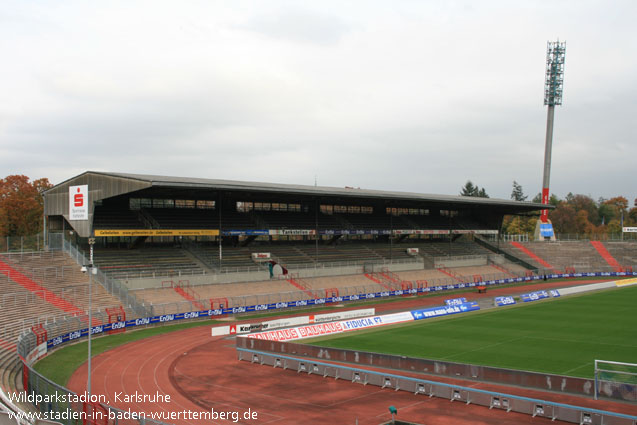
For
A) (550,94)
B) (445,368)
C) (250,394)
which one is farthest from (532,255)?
(250,394)

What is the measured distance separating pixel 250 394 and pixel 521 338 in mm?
19412

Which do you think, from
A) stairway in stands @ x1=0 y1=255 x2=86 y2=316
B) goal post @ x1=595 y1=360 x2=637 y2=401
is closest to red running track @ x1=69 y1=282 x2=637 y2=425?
goal post @ x1=595 y1=360 x2=637 y2=401

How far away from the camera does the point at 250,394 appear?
24.0 m

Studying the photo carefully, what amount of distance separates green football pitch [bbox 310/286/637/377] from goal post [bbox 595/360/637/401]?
12.9ft

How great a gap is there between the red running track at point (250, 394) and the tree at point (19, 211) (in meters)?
54.3

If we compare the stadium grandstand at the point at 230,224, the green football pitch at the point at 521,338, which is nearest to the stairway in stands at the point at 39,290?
the stadium grandstand at the point at 230,224

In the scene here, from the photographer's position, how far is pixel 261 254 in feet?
194

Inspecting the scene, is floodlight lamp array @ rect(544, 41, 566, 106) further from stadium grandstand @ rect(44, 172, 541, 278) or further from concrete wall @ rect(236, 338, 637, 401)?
concrete wall @ rect(236, 338, 637, 401)

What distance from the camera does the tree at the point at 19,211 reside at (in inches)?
3034

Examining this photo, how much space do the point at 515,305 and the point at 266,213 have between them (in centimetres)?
2958

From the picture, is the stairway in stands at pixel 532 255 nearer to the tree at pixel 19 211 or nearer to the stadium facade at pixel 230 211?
the stadium facade at pixel 230 211

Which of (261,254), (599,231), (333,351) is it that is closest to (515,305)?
(261,254)

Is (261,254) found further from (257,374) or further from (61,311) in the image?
(257,374)

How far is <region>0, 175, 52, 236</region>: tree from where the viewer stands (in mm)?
77062
